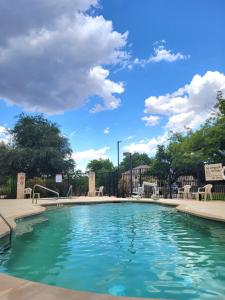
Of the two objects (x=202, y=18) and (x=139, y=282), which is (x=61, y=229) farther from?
(x=202, y=18)

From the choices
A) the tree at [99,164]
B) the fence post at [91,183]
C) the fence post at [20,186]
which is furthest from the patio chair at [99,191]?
the tree at [99,164]

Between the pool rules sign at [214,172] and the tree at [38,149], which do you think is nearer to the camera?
the pool rules sign at [214,172]

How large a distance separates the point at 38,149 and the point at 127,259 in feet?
95.7

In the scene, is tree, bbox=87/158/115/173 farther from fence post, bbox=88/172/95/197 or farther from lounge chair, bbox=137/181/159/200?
lounge chair, bbox=137/181/159/200

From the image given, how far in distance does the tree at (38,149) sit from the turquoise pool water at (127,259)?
2426cm

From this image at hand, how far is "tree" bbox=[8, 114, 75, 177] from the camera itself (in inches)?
1286

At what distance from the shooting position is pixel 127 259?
5457 millimetres

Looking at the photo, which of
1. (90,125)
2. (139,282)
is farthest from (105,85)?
(139,282)

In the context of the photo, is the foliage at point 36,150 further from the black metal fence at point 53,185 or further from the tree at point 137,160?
the tree at point 137,160

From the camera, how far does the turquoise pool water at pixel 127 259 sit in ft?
13.5

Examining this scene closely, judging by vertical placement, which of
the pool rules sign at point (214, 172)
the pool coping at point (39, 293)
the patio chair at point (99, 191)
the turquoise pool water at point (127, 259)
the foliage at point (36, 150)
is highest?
the foliage at point (36, 150)

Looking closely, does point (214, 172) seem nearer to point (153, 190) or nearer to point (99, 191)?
point (153, 190)

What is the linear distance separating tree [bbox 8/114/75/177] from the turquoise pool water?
24257mm

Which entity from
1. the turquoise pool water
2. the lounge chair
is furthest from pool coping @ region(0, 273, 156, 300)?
the lounge chair
